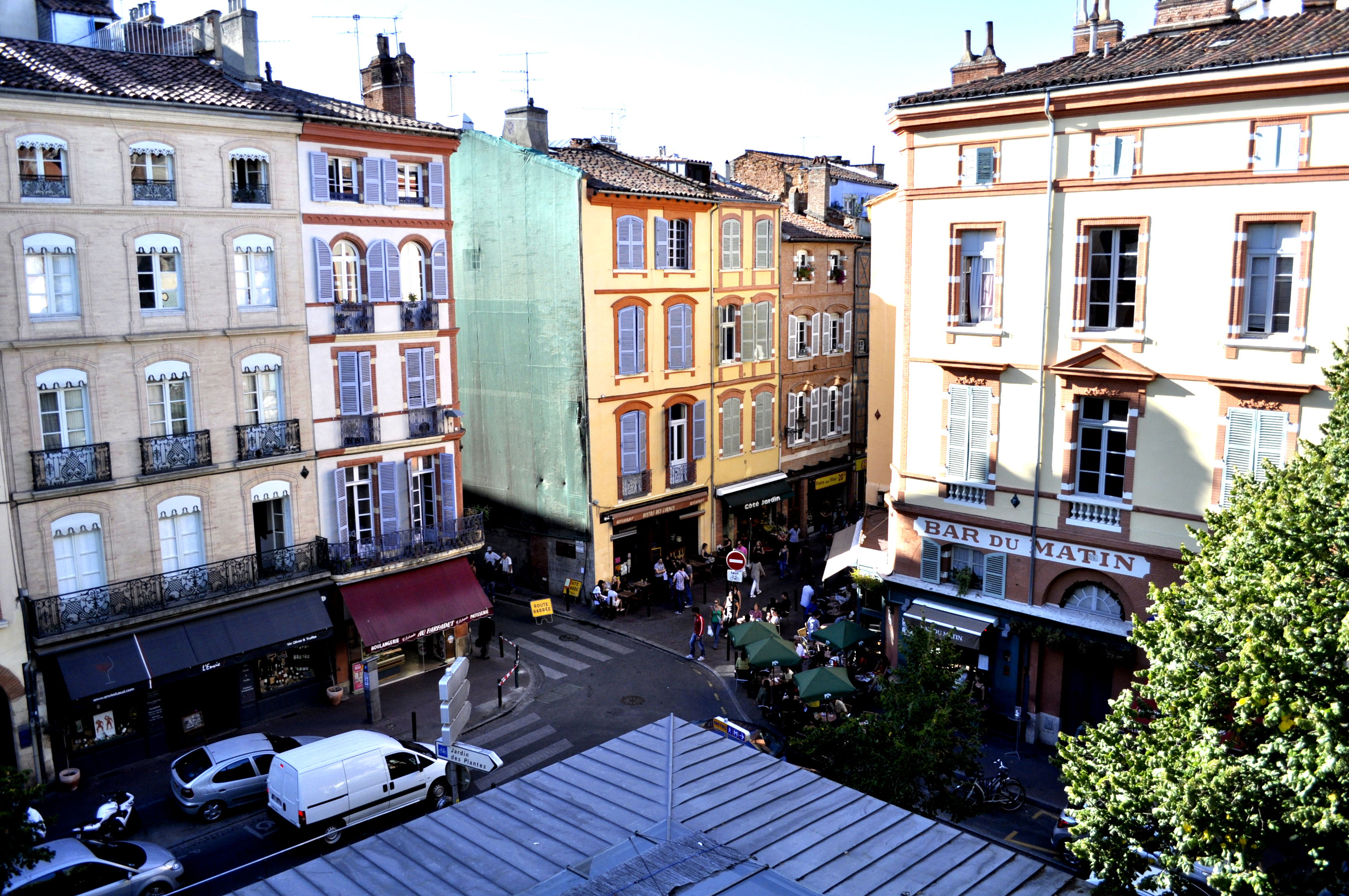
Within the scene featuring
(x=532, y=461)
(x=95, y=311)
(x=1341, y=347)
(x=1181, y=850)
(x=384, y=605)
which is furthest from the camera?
(x=532, y=461)

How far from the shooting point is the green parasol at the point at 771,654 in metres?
26.1

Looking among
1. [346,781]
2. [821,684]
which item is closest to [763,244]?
[821,684]

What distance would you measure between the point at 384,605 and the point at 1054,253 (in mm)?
18694

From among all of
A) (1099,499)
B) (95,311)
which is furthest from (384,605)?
(1099,499)

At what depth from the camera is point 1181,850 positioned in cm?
1174

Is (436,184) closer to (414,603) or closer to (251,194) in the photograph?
(251,194)

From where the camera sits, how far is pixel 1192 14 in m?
25.2

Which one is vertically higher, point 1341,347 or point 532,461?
point 1341,347

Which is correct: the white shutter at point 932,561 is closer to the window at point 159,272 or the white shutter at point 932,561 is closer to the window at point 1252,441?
the window at point 1252,441

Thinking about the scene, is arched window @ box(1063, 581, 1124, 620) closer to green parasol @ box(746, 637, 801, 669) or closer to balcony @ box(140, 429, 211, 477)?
green parasol @ box(746, 637, 801, 669)

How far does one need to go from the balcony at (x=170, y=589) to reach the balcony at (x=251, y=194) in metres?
8.58

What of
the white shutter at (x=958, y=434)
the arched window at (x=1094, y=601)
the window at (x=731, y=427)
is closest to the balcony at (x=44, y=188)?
the white shutter at (x=958, y=434)

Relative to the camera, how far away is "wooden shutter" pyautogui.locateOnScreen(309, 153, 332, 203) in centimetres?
2636

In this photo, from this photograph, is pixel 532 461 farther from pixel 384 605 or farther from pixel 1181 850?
pixel 1181 850
